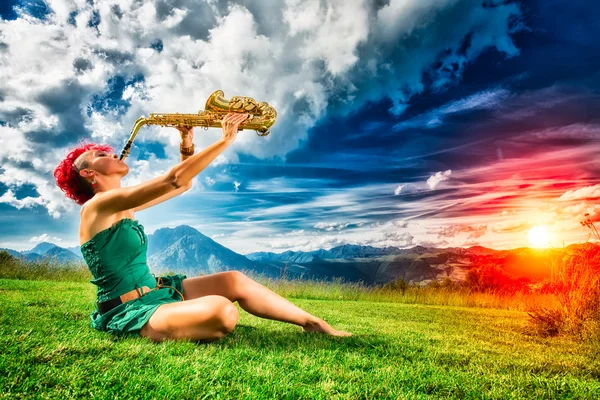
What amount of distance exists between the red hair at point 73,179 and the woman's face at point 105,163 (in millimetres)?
77

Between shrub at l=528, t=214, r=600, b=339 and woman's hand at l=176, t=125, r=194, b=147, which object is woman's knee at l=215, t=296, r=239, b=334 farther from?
shrub at l=528, t=214, r=600, b=339

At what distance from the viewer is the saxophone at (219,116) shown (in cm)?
534

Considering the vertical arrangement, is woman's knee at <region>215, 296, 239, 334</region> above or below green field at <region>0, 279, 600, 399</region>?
above

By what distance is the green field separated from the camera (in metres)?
2.61

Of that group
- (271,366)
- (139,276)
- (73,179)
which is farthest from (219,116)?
(271,366)

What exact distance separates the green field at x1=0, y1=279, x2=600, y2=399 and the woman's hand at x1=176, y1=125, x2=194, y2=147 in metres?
2.31

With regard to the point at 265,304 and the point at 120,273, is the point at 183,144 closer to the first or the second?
the point at 120,273

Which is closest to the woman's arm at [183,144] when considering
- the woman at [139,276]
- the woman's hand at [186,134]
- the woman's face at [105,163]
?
the woman's hand at [186,134]

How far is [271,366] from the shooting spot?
3.16 meters

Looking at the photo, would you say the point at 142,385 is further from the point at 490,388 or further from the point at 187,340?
the point at 490,388

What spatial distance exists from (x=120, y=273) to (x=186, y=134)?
2017 mm

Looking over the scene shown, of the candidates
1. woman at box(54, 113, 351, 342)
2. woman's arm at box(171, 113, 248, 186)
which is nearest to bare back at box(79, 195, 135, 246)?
woman at box(54, 113, 351, 342)

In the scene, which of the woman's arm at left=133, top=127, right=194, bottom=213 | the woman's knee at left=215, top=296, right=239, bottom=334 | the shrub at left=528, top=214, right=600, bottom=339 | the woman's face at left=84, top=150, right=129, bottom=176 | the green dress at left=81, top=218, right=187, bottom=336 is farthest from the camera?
the shrub at left=528, top=214, right=600, bottom=339

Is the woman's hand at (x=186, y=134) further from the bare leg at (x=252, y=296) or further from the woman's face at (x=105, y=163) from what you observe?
the bare leg at (x=252, y=296)
